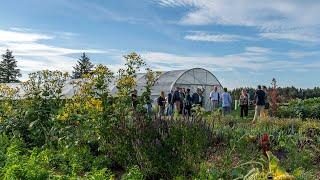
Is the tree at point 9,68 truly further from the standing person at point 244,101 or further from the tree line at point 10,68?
the standing person at point 244,101

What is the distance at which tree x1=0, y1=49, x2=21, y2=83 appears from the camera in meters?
70.7

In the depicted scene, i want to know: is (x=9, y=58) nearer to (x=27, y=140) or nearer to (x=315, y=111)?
(x=315, y=111)

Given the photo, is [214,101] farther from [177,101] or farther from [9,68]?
[9,68]

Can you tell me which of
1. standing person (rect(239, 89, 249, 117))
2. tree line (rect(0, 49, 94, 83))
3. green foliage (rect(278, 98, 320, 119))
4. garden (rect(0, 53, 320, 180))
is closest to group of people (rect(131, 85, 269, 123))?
standing person (rect(239, 89, 249, 117))

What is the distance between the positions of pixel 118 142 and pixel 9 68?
68.6m

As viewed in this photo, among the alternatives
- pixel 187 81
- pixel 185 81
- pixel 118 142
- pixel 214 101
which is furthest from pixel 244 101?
pixel 118 142

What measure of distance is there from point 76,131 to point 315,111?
670 inches

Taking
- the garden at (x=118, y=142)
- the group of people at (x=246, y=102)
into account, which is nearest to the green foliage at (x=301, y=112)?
the group of people at (x=246, y=102)

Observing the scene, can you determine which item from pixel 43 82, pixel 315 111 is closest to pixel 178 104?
pixel 315 111

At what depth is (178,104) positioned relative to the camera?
821 inches

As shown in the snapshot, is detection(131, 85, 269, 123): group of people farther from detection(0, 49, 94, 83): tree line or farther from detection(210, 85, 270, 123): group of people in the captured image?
detection(0, 49, 94, 83): tree line

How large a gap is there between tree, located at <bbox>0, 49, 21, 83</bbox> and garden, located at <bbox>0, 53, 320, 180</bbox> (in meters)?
62.0

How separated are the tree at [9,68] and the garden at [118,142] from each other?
62.0m

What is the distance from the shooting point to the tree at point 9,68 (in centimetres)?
7069
